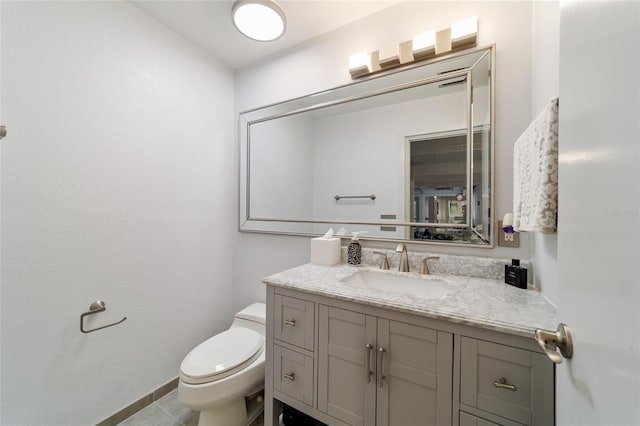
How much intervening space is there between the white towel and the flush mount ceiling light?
143cm

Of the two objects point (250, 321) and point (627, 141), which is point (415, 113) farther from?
point (250, 321)

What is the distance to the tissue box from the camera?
146 centimetres

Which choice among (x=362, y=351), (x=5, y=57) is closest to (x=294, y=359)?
(x=362, y=351)

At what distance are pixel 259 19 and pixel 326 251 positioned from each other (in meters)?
1.47

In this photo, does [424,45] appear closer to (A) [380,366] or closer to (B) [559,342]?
(B) [559,342]

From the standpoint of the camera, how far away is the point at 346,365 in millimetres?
963

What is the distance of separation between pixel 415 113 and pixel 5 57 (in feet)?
6.42

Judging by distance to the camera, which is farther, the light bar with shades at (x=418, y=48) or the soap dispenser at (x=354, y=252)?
the soap dispenser at (x=354, y=252)

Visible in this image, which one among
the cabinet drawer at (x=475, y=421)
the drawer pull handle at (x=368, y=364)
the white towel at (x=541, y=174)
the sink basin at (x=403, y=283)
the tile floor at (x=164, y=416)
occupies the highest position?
the white towel at (x=541, y=174)

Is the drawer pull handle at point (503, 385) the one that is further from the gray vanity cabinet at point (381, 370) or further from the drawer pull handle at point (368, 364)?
the drawer pull handle at point (368, 364)

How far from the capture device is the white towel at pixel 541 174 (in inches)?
28.0

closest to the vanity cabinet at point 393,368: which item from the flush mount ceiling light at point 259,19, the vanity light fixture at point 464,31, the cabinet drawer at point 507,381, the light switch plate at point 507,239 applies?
the cabinet drawer at point 507,381

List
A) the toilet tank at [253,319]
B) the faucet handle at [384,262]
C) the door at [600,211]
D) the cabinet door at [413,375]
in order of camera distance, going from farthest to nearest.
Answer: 1. the toilet tank at [253,319]
2. the faucet handle at [384,262]
3. the cabinet door at [413,375]
4. the door at [600,211]

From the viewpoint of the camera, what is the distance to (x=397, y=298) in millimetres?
911
